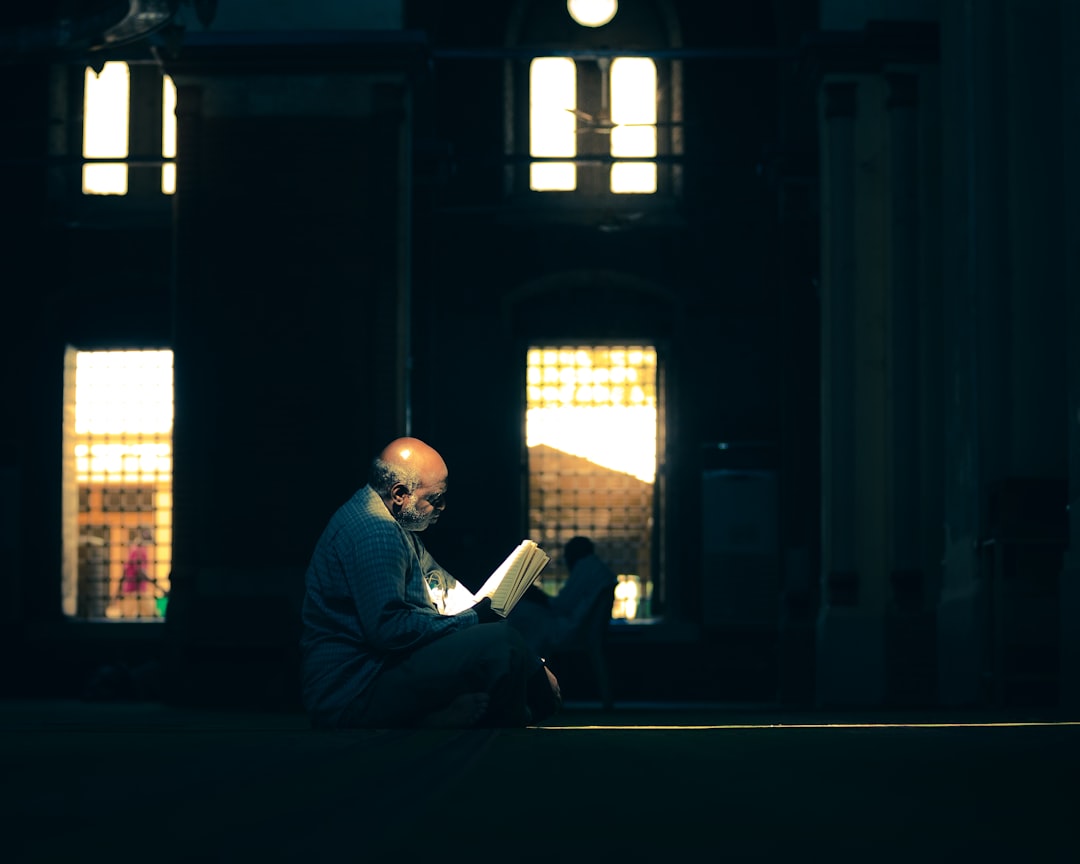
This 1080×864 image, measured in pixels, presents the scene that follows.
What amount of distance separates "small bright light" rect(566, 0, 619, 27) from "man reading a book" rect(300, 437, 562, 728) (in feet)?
43.9

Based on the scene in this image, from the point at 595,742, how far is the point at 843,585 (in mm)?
10062

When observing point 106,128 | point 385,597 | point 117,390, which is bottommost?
point 385,597

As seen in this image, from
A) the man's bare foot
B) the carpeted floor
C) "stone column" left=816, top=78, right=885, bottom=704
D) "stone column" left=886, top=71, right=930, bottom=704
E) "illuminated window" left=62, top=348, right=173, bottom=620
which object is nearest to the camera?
the carpeted floor

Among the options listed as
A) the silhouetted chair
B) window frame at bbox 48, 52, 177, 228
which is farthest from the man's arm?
window frame at bbox 48, 52, 177, 228

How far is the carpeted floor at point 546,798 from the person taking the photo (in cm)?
254

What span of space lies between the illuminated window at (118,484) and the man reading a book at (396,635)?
42.4 feet

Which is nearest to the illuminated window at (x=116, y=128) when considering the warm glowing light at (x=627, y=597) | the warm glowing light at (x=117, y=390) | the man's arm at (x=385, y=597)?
the warm glowing light at (x=117, y=390)

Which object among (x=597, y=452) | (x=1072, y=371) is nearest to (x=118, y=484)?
(x=597, y=452)

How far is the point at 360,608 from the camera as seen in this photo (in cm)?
584

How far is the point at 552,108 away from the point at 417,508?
13.3 m

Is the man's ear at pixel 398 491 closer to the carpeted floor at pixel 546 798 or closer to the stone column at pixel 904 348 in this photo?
the carpeted floor at pixel 546 798

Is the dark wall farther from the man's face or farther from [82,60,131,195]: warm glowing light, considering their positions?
the man's face

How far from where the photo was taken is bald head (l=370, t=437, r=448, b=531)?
612 cm

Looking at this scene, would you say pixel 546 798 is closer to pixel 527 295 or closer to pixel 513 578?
pixel 513 578
